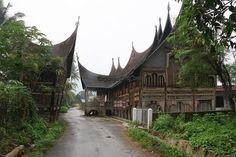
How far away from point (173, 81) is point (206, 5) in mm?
23429

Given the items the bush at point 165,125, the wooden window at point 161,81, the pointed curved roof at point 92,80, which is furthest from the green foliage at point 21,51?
A: the pointed curved roof at point 92,80

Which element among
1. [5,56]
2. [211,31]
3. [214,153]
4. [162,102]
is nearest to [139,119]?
[162,102]

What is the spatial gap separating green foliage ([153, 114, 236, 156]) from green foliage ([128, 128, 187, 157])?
0.59 meters

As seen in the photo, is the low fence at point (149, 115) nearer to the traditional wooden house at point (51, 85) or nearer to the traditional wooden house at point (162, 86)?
the traditional wooden house at point (162, 86)

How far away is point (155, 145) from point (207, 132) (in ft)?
7.45

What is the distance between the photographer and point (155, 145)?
A: 42.1ft

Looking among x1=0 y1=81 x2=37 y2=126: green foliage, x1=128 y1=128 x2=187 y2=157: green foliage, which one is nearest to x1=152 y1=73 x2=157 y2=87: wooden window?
x1=128 y1=128 x2=187 y2=157: green foliage

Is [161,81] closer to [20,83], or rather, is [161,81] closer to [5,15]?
[5,15]

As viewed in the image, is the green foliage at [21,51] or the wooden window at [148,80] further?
the wooden window at [148,80]

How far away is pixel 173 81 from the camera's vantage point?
27547 millimetres

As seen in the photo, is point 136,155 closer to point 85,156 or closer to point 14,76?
point 85,156

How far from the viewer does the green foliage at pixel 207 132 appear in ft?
30.7

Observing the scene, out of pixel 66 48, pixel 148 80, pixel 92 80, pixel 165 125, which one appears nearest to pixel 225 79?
pixel 165 125

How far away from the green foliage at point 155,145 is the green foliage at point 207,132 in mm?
588
